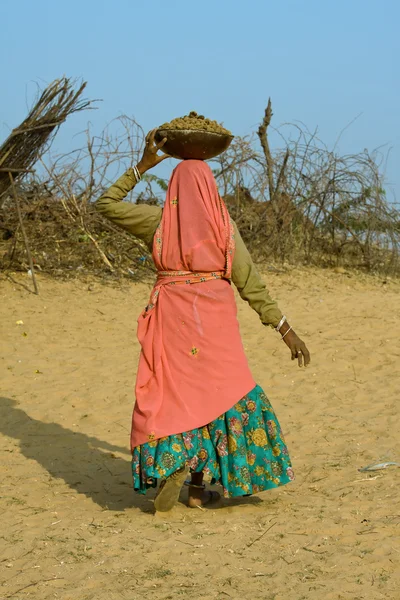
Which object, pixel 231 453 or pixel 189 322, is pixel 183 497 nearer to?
pixel 231 453

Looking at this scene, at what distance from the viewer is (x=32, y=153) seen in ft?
32.9

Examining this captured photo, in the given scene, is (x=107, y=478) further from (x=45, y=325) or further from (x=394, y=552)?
(x=45, y=325)

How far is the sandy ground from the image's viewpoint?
11.3 feet

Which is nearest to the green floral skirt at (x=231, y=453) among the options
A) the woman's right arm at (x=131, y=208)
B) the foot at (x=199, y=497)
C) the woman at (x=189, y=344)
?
the woman at (x=189, y=344)

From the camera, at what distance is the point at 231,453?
161 inches

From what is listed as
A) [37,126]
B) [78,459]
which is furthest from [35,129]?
[78,459]

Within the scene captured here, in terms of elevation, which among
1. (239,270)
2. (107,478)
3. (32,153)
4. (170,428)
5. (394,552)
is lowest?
(107,478)

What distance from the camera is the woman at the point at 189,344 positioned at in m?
3.99

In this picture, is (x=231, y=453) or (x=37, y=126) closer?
(x=231, y=453)

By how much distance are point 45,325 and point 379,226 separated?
17.7 feet

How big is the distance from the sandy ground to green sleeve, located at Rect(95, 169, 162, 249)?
4.73 ft

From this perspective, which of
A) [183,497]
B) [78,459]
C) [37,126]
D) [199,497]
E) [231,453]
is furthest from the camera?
[37,126]

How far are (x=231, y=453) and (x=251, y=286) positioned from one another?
816mm

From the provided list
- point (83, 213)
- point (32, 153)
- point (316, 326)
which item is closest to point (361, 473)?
point (316, 326)
